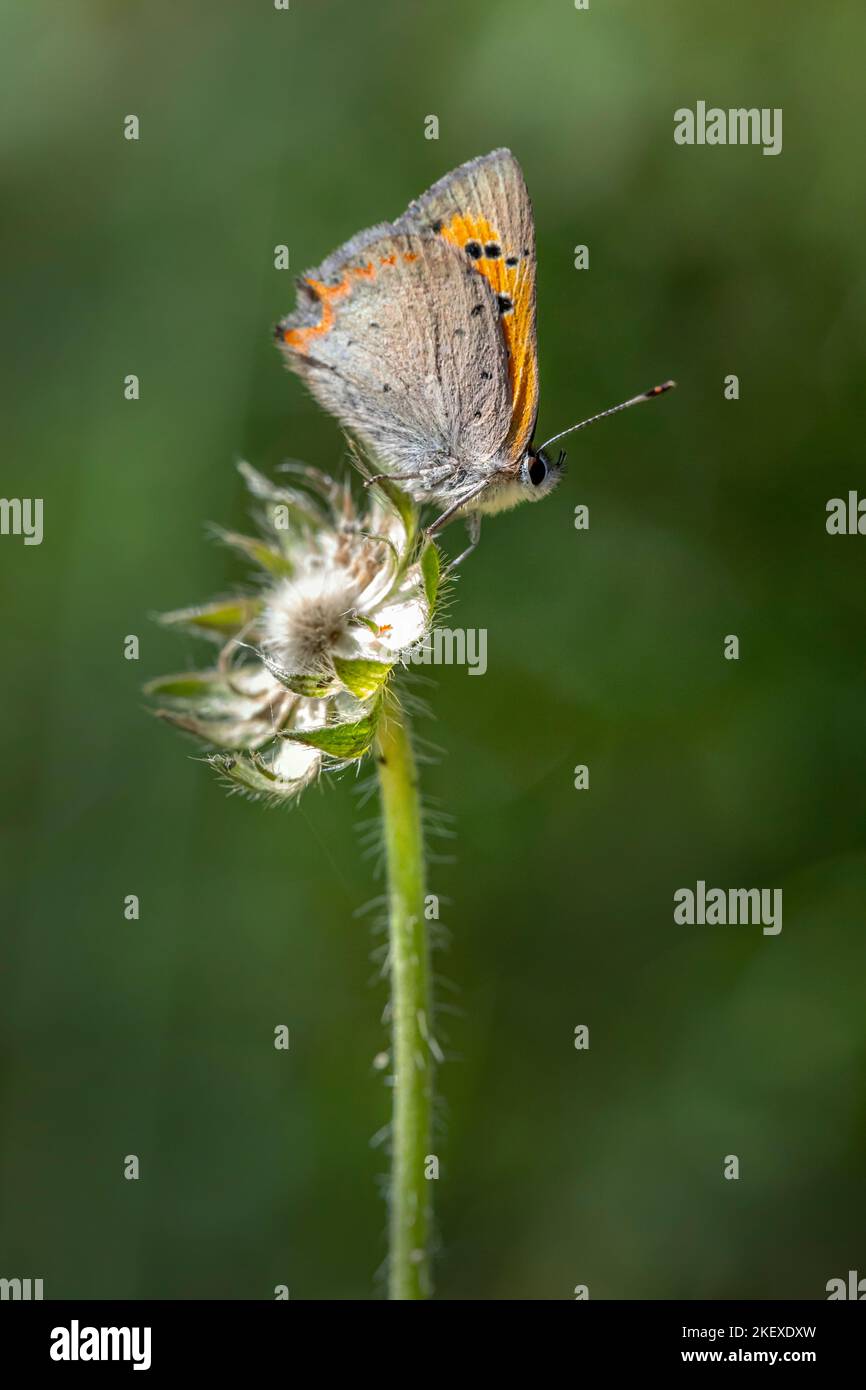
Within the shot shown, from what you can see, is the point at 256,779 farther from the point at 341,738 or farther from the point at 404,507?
the point at 404,507

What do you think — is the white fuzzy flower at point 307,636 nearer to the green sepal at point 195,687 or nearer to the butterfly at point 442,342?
the green sepal at point 195,687

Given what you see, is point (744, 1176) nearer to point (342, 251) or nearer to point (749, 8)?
point (342, 251)

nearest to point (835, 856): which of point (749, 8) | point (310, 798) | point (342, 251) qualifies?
point (310, 798)

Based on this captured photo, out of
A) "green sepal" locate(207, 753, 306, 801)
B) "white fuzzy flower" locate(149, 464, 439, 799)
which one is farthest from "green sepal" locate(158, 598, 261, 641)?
"green sepal" locate(207, 753, 306, 801)

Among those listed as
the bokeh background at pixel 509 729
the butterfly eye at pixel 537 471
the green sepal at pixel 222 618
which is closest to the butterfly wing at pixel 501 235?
the butterfly eye at pixel 537 471

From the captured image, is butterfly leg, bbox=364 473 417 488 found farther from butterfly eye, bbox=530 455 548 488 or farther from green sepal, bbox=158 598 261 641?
green sepal, bbox=158 598 261 641
